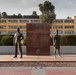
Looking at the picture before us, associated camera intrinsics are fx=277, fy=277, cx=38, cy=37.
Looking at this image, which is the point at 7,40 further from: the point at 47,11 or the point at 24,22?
the point at 24,22

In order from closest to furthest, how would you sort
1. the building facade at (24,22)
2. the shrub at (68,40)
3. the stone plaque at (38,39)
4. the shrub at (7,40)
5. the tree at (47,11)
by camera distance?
the stone plaque at (38,39)
the shrub at (68,40)
the shrub at (7,40)
the tree at (47,11)
the building facade at (24,22)

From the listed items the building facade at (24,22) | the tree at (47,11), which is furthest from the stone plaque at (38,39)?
the building facade at (24,22)

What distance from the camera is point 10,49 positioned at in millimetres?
20359

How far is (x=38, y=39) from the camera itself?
18188mm

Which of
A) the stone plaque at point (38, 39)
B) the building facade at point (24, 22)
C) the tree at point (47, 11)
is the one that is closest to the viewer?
the stone plaque at point (38, 39)

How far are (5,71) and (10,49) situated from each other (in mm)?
8721

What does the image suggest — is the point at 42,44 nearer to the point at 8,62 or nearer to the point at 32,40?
the point at 32,40

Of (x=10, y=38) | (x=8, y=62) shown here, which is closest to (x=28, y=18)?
(x=10, y=38)

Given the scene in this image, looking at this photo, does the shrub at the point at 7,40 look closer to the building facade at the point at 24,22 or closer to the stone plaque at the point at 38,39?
the stone plaque at the point at 38,39

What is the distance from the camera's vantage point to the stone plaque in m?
18.2

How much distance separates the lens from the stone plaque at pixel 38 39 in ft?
59.7

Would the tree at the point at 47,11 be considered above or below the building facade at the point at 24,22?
above

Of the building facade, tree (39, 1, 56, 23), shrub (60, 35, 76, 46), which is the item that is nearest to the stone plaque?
shrub (60, 35, 76, 46)

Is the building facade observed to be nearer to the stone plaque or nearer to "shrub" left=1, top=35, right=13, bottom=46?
"shrub" left=1, top=35, right=13, bottom=46
